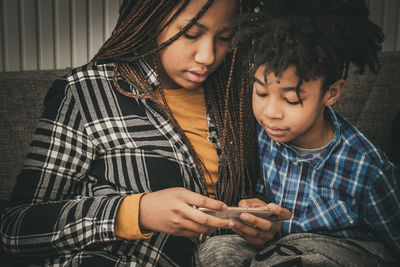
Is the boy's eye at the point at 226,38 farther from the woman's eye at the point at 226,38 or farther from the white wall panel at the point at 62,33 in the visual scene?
the white wall panel at the point at 62,33

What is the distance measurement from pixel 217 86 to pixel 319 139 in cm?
34

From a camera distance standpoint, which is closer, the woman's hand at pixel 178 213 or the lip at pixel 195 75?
the woman's hand at pixel 178 213

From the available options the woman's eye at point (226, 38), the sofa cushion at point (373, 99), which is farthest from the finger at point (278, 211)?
the sofa cushion at point (373, 99)

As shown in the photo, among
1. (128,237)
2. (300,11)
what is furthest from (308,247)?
(300,11)

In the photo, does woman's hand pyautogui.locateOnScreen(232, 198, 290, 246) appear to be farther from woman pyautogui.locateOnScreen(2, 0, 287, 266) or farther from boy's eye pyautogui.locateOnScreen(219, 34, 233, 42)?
boy's eye pyautogui.locateOnScreen(219, 34, 233, 42)

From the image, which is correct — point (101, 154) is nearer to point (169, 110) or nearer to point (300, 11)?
point (169, 110)

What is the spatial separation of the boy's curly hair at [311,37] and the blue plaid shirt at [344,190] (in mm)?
212

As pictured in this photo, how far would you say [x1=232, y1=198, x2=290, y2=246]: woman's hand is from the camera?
2.72 ft

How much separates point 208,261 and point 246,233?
0.11 metres

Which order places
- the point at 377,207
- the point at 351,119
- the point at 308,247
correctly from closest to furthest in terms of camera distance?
the point at 308,247 → the point at 377,207 → the point at 351,119

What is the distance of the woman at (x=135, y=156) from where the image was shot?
2.72ft

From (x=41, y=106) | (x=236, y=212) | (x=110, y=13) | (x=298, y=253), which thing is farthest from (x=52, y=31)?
(x=298, y=253)

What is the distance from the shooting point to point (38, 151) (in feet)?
2.92

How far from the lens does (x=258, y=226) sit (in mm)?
844
